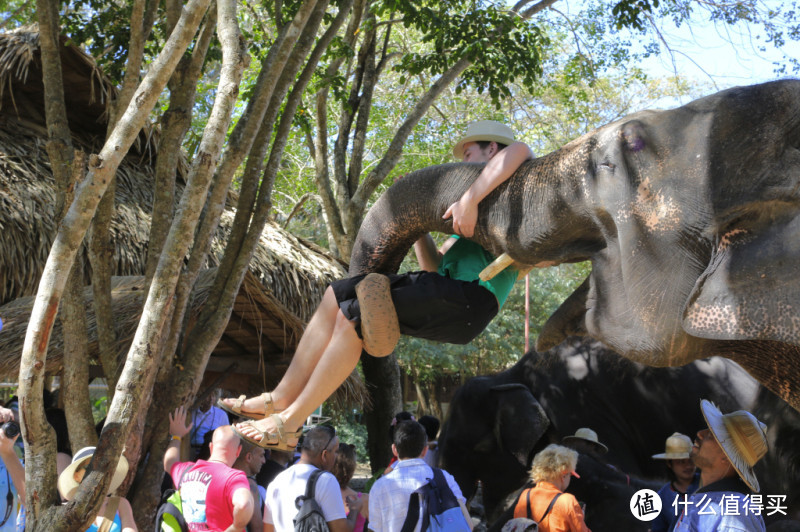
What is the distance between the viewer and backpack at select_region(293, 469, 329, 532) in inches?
165

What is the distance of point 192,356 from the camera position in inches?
183

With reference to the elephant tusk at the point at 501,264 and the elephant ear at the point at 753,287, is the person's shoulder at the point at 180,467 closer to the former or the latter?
the elephant tusk at the point at 501,264

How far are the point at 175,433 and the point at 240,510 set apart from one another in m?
0.92

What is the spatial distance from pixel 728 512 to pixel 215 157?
2.64m

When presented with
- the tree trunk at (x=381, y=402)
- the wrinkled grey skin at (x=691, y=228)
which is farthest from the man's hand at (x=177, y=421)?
the tree trunk at (x=381, y=402)

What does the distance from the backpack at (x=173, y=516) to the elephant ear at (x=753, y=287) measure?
3.18m

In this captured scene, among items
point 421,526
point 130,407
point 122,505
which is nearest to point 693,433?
point 421,526

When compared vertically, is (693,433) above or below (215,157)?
below

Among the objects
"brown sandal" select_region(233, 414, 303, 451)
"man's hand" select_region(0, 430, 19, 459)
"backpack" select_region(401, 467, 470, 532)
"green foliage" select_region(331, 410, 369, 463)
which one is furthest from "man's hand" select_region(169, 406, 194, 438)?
"green foliage" select_region(331, 410, 369, 463)

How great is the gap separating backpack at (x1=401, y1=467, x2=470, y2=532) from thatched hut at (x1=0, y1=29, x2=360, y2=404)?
6.95 feet

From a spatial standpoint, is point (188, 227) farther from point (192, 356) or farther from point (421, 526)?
point (421, 526)

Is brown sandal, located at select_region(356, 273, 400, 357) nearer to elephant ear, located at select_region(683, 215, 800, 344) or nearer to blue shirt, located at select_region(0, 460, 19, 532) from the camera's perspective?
elephant ear, located at select_region(683, 215, 800, 344)

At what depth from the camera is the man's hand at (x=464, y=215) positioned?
2637mm

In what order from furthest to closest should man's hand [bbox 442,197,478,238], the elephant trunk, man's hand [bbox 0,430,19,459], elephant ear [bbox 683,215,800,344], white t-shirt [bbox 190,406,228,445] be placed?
white t-shirt [bbox 190,406,228,445]
man's hand [bbox 0,430,19,459]
man's hand [bbox 442,197,478,238]
the elephant trunk
elephant ear [bbox 683,215,800,344]
